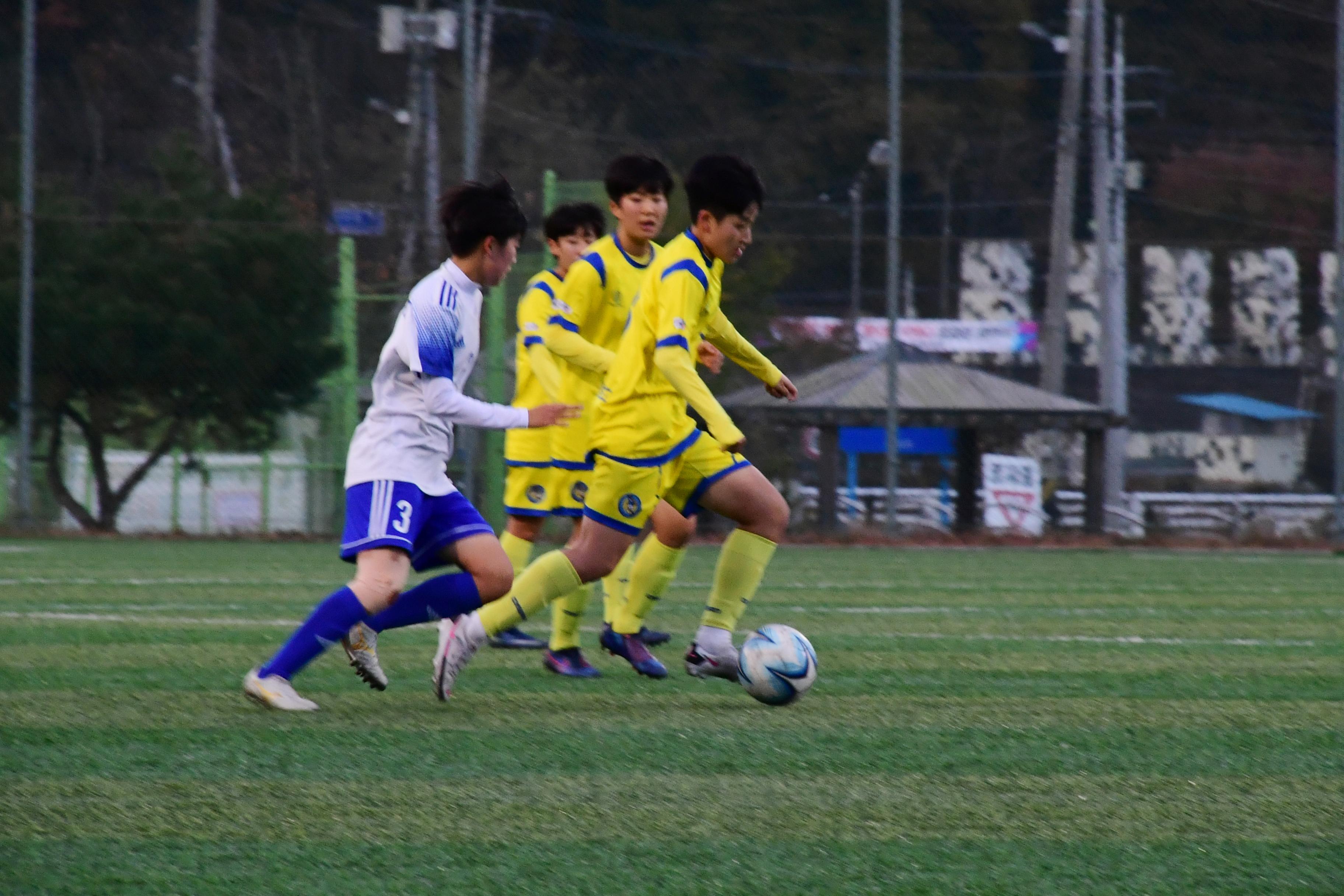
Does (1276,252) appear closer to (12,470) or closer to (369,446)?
(12,470)

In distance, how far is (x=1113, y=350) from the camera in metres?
22.8

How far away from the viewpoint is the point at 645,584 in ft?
19.7

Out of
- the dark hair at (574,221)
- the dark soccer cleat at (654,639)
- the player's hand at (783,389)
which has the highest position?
the dark hair at (574,221)

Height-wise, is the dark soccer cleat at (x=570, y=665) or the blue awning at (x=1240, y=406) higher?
the blue awning at (x=1240, y=406)

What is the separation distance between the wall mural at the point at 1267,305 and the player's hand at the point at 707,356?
13739 mm

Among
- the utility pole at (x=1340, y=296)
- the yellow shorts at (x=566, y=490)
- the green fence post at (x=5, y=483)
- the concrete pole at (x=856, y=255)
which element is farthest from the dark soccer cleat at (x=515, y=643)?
the utility pole at (x=1340, y=296)

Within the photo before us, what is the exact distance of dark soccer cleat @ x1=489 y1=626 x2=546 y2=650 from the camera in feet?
22.6

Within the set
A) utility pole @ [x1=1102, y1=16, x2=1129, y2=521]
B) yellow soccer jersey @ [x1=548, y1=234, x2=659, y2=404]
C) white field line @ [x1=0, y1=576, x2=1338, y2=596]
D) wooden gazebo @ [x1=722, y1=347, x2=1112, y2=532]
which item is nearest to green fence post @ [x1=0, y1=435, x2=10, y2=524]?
white field line @ [x1=0, y1=576, x2=1338, y2=596]

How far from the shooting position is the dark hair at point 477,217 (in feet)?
16.2

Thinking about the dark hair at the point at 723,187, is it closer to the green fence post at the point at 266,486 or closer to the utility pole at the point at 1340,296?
the green fence post at the point at 266,486

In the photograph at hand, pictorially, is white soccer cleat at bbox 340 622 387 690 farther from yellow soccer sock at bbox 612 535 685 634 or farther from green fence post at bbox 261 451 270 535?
green fence post at bbox 261 451 270 535

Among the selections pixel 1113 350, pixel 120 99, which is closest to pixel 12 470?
pixel 120 99

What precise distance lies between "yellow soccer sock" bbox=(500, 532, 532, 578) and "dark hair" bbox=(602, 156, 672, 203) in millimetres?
1878

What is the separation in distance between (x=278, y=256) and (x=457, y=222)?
11.9 m
